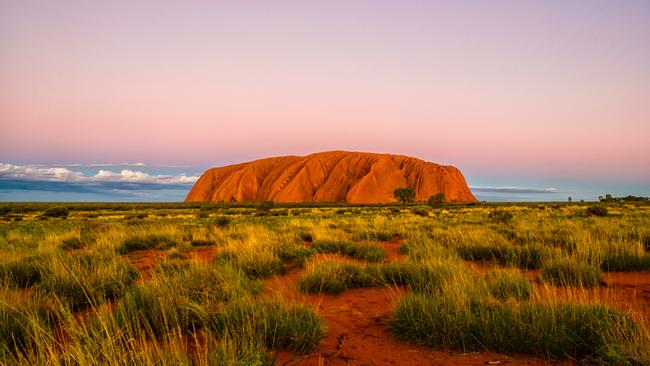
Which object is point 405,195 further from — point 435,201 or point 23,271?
point 23,271

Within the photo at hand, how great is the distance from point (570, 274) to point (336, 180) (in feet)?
329

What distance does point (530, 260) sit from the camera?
7520 mm

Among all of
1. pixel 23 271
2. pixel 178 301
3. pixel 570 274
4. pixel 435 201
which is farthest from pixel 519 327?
pixel 435 201

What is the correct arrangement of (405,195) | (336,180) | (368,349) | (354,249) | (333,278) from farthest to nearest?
(336,180)
(405,195)
(354,249)
(333,278)
(368,349)

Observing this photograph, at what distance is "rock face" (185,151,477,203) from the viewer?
99.1 metres

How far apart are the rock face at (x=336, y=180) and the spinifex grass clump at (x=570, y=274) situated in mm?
87713

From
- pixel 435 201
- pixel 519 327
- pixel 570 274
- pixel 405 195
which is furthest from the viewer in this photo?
pixel 405 195

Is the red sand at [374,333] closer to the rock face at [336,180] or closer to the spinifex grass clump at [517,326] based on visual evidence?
the spinifex grass clump at [517,326]

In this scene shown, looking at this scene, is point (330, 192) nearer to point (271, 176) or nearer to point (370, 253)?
point (271, 176)

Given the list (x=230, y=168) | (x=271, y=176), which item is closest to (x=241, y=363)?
(x=271, y=176)

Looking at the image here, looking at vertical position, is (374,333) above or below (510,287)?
below

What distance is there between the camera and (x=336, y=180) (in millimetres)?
106312

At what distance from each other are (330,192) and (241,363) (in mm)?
100208

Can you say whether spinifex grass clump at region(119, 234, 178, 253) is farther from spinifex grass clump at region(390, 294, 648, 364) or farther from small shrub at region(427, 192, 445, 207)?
small shrub at region(427, 192, 445, 207)
